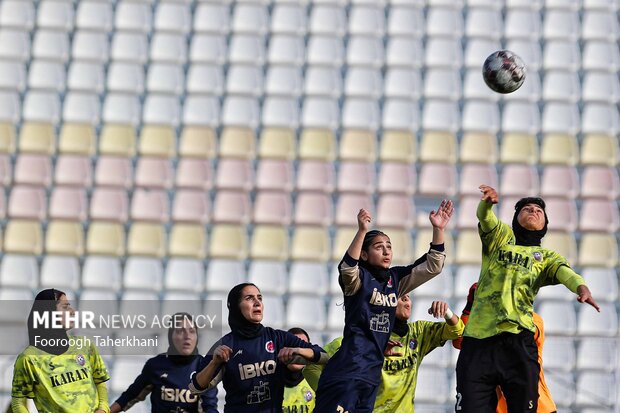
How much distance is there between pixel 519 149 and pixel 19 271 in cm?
704

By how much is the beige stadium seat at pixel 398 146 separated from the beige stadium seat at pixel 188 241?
9.11 ft

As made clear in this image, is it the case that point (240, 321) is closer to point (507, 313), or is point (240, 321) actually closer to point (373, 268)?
point (373, 268)

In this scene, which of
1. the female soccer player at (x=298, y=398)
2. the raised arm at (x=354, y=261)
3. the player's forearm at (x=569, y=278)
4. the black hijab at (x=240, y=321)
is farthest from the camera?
the female soccer player at (x=298, y=398)

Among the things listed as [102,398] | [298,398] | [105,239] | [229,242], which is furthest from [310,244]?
[102,398]

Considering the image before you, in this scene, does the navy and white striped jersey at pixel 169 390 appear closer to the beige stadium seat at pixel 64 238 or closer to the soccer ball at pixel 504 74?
the soccer ball at pixel 504 74

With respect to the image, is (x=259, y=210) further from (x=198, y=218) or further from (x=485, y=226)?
(x=485, y=226)

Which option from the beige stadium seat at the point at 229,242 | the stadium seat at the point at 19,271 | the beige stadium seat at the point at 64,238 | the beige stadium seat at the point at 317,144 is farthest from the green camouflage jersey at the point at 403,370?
the beige stadium seat at the point at 317,144

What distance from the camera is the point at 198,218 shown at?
1424 centimetres

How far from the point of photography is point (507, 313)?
20.0 ft

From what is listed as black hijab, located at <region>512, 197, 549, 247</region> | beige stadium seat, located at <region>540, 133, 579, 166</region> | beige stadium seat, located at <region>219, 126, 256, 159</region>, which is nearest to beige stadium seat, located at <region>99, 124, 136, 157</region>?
beige stadium seat, located at <region>219, 126, 256, 159</region>

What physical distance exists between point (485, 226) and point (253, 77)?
9521 millimetres

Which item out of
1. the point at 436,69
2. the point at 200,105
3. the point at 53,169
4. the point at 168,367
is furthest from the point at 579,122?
the point at 168,367

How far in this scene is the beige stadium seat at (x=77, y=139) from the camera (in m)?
14.9

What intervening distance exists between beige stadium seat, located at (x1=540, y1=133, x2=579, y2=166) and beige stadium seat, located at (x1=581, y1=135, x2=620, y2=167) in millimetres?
124
